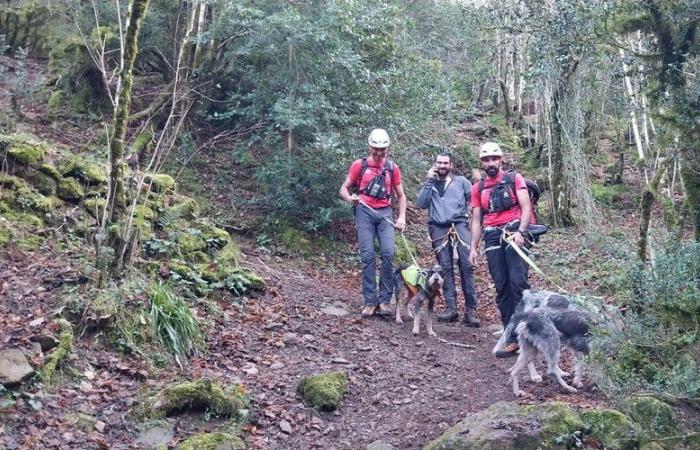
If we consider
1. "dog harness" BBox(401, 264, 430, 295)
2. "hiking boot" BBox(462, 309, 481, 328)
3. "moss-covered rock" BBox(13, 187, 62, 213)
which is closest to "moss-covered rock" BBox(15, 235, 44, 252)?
"moss-covered rock" BBox(13, 187, 62, 213)

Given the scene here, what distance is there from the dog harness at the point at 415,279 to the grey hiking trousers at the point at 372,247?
35cm

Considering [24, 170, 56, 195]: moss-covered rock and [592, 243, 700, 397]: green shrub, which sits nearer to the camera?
[592, 243, 700, 397]: green shrub

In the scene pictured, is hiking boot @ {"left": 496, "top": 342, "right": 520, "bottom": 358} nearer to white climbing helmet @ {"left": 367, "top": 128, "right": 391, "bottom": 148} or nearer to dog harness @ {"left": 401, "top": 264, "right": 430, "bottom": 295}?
dog harness @ {"left": 401, "top": 264, "right": 430, "bottom": 295}

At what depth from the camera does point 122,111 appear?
674 centimetres

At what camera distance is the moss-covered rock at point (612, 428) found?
4668 mm

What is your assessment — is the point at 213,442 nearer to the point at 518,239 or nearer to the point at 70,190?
the point at 518,239

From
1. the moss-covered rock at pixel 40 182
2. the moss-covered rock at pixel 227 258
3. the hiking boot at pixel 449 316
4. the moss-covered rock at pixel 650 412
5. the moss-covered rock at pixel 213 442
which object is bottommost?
the hiking boot at pixel 449 316

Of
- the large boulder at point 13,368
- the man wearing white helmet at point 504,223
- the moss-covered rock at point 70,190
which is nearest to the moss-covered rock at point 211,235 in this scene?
the moss-covered rock at point 70,190

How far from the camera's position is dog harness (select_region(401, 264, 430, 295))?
341 inches

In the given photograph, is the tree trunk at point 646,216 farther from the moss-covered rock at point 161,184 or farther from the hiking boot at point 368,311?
the moss-covered rock at point 161,184

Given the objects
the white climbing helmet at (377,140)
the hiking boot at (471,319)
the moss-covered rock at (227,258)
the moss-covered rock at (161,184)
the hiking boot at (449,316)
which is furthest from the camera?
the moss-covered rock at (161,184)

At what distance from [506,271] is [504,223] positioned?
561mm

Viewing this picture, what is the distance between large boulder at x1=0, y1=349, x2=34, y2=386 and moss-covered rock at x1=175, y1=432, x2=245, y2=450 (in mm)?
1349

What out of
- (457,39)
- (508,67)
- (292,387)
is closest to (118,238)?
(292,387)
